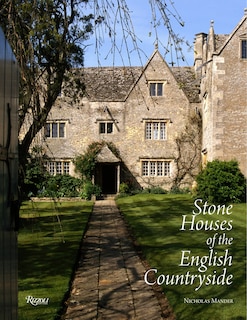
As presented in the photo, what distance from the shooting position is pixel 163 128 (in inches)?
1055

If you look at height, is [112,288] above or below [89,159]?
below

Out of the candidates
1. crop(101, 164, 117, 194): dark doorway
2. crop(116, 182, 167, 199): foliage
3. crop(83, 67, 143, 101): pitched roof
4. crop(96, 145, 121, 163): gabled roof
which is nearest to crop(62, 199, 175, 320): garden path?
crop(116, 182, 167, 199): foliage

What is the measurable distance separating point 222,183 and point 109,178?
368 inches

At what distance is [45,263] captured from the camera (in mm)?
8414

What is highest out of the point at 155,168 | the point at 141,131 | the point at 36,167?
the point at 141,131

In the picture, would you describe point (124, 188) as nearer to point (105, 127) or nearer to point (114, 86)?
point (105, 127)

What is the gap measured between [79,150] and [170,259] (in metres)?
18.5

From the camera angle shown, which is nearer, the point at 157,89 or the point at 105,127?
the point at 157,89

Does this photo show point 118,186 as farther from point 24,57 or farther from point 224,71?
point 24,57

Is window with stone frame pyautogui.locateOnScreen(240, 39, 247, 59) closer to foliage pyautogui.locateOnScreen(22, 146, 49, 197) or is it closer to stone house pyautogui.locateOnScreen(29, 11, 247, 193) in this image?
stone house pyautogui.locateOnScreen(29, 11, 247, 193)

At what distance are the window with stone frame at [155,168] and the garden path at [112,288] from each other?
49.8 ft

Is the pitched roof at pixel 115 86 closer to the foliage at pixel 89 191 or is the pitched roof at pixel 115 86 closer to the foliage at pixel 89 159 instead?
the foliage at pixel 89 159

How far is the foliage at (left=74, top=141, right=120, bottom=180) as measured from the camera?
25.3m

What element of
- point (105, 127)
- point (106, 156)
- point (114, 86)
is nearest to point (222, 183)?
point (106, 156)
